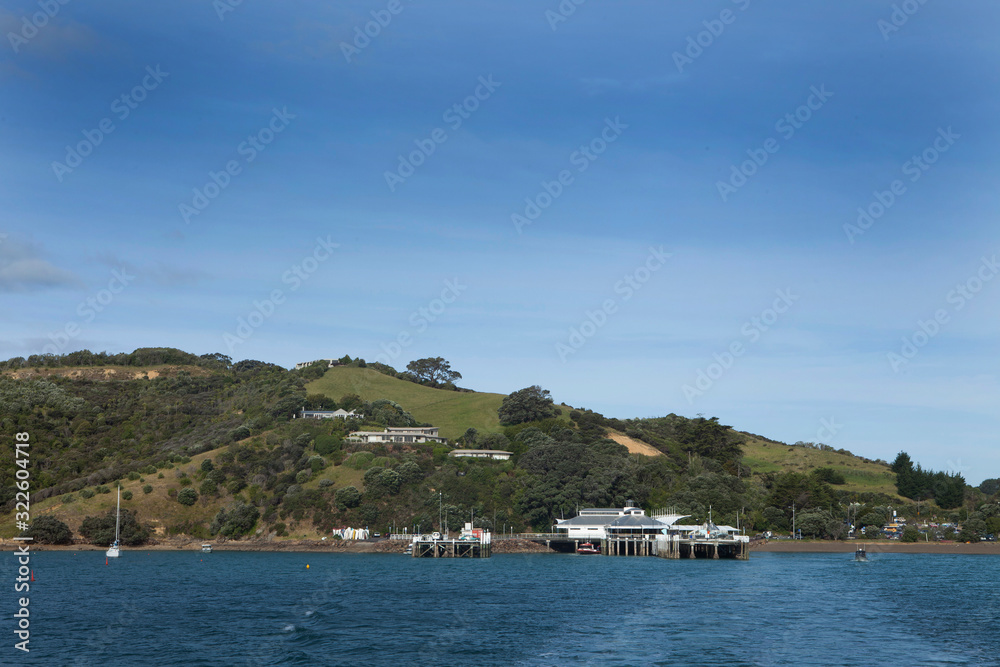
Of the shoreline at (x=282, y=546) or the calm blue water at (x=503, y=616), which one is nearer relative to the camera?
the calm blue water at (x=503, y=616)

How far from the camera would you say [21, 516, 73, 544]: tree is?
140125 millimetres

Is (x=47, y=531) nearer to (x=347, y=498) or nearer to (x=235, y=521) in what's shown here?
(x=235, y=521)

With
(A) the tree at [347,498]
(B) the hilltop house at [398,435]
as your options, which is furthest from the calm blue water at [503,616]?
(B) the hilltop house at [398,435]

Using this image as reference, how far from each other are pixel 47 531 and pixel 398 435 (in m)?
69.3

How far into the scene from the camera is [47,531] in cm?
14062

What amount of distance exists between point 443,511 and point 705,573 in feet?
200

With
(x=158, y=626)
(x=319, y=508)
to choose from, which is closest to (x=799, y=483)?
(x=319, y=508)

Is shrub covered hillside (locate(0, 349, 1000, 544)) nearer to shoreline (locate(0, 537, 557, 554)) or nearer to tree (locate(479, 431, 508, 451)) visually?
tree (locate(479, 431, 508, 451))

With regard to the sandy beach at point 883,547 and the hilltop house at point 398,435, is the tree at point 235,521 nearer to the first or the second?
the hilltop house at point 398,435

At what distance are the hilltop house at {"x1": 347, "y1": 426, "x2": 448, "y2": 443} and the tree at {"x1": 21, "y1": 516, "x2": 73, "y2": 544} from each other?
184ft

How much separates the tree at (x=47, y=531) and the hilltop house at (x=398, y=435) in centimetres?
5604

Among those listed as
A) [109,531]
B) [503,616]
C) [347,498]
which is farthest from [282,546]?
[503,616]

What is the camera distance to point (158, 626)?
5625 centimetres

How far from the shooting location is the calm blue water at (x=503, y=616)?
157 feet
